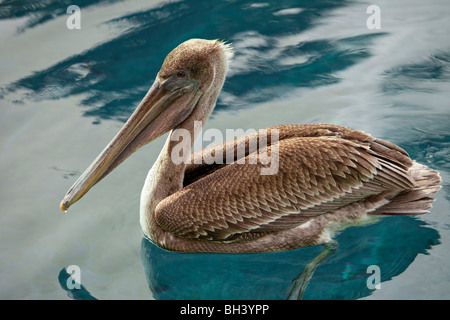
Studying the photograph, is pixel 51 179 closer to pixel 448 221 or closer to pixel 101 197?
pixel 101 197

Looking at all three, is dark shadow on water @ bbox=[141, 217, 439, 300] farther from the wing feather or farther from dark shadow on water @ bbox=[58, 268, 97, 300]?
dark shadow on water @ bbox=[58, 268, 97, 300]

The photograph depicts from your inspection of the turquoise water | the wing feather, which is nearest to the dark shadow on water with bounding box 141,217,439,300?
the turquoise water

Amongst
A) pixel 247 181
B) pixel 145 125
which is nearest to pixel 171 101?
pixel 145 125

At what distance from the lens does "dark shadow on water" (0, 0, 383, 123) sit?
5.90 m

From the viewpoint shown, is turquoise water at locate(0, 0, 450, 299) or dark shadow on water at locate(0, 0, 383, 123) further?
dark shadow on water at locate(0, 0, 383, 123)

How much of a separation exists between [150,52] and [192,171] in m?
2.44

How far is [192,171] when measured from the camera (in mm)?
4211

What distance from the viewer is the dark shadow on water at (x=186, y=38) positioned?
5.90m

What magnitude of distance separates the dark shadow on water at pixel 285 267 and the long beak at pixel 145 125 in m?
0.63

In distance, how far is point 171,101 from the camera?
159 inches

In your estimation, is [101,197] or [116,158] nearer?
[116,158]
